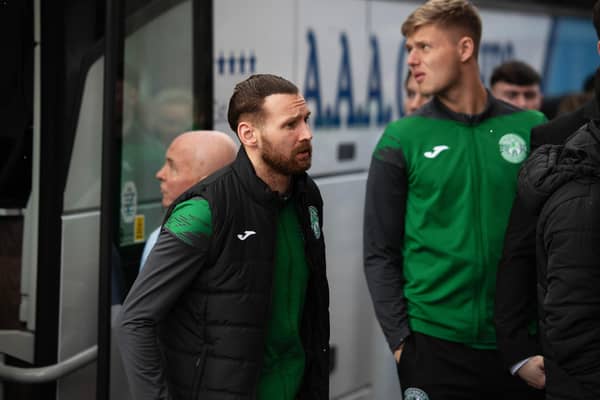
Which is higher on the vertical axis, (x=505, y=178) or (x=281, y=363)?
(x=505, y=178)

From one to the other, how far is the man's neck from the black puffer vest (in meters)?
0.97

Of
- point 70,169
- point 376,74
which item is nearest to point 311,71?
point 376,74

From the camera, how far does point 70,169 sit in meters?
3.44

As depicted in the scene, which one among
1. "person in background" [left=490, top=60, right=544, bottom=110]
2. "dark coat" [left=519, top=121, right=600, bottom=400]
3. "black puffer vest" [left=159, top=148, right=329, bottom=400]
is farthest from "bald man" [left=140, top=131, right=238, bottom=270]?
"person in background" [left=490, top=60, right=544, bottom=110]

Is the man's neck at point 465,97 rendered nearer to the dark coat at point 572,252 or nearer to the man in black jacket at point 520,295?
the man in black jacket at point 520,295

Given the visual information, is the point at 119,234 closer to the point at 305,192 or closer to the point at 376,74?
the point at 305,192

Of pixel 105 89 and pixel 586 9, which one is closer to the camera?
pixel 105 89

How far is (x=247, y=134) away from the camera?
107 inches

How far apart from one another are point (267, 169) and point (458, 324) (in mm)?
978

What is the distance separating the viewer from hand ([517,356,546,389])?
317cm

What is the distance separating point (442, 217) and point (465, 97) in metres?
0.40

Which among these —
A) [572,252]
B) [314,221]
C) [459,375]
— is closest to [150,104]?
[314,221]

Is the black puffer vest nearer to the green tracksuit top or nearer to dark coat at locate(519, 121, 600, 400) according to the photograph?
dark coat at locate(519, 121, 600, 400)

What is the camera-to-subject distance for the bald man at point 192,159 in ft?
10.4
